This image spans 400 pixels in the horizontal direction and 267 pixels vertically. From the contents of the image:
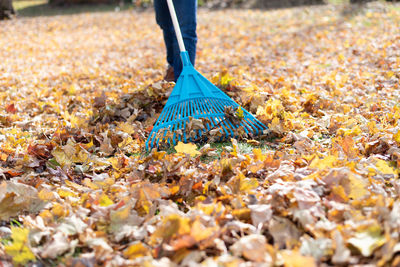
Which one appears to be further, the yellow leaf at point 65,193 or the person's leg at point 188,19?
the person's leg at point 188,19

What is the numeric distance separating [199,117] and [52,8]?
13.4 metres

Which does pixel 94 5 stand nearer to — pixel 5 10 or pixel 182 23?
pixel 5 10

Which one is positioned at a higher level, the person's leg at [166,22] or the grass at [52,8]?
the grass at [52,8]

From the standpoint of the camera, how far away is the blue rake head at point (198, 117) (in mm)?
2408

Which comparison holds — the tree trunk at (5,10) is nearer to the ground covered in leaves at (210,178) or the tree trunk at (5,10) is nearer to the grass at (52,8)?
the grass at (52,8)

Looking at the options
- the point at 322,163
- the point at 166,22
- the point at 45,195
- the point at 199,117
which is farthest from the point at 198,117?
the point at 166,22

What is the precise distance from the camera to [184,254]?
1247 mm

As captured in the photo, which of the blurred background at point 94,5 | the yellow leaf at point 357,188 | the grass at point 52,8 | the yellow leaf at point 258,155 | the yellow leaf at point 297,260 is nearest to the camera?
the yellow leaf at point 297,260

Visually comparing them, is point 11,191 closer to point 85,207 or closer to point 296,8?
point 85,207

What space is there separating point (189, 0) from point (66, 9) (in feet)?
39.1

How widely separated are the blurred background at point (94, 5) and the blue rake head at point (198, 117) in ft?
29.0

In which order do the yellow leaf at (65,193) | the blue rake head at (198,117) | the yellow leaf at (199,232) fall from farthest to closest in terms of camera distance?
the blue rake head at (198,117) < the yellow leaf at (65,193) < the yellow leaf at (199,232)

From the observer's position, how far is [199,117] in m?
2.47

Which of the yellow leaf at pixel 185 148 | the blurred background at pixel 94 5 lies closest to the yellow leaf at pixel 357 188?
the yellow leaf at pixel 185 148
